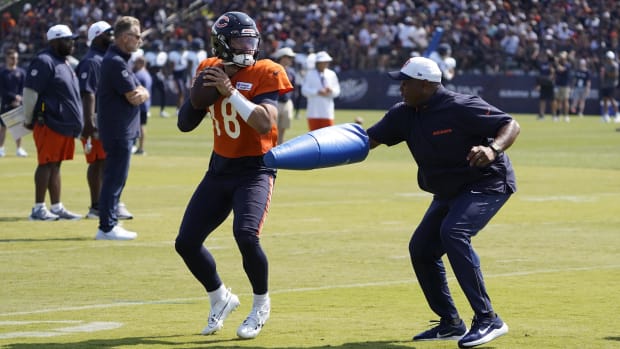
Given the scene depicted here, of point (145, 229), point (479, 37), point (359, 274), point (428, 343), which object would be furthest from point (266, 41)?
point (428, 343)

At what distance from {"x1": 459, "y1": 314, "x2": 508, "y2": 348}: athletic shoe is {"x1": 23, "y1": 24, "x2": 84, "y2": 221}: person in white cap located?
823 centimetres

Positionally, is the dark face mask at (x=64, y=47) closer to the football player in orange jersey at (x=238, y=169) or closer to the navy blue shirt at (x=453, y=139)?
the football player in orange jersey at (x=238, y=169)

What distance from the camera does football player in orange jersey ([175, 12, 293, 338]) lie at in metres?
8.24

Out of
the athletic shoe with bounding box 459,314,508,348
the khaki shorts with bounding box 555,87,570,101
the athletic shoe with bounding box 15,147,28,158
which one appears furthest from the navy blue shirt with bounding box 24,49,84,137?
the khaki shorts with bounding box 555,87,570,101

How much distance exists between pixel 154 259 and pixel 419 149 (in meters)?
4.70

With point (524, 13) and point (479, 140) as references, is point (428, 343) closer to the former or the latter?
point (479, 140)

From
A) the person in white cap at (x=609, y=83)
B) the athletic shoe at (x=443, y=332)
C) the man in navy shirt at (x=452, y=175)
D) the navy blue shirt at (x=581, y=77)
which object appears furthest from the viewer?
the navy blue shirt at (x=581, y=77)

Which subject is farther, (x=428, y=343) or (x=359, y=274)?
(x=359, y=274)

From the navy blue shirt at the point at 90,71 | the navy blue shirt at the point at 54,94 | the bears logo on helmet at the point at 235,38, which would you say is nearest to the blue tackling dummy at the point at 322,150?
the bears logo on helmet at the point at 235,38

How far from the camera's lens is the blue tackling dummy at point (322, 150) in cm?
809

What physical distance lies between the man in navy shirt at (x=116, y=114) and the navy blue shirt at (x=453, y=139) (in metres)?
5.77

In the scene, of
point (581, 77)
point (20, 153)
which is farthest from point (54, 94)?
point (581, 77)

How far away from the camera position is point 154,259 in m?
12.3

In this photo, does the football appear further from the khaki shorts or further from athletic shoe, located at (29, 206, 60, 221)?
the khaki shorts
